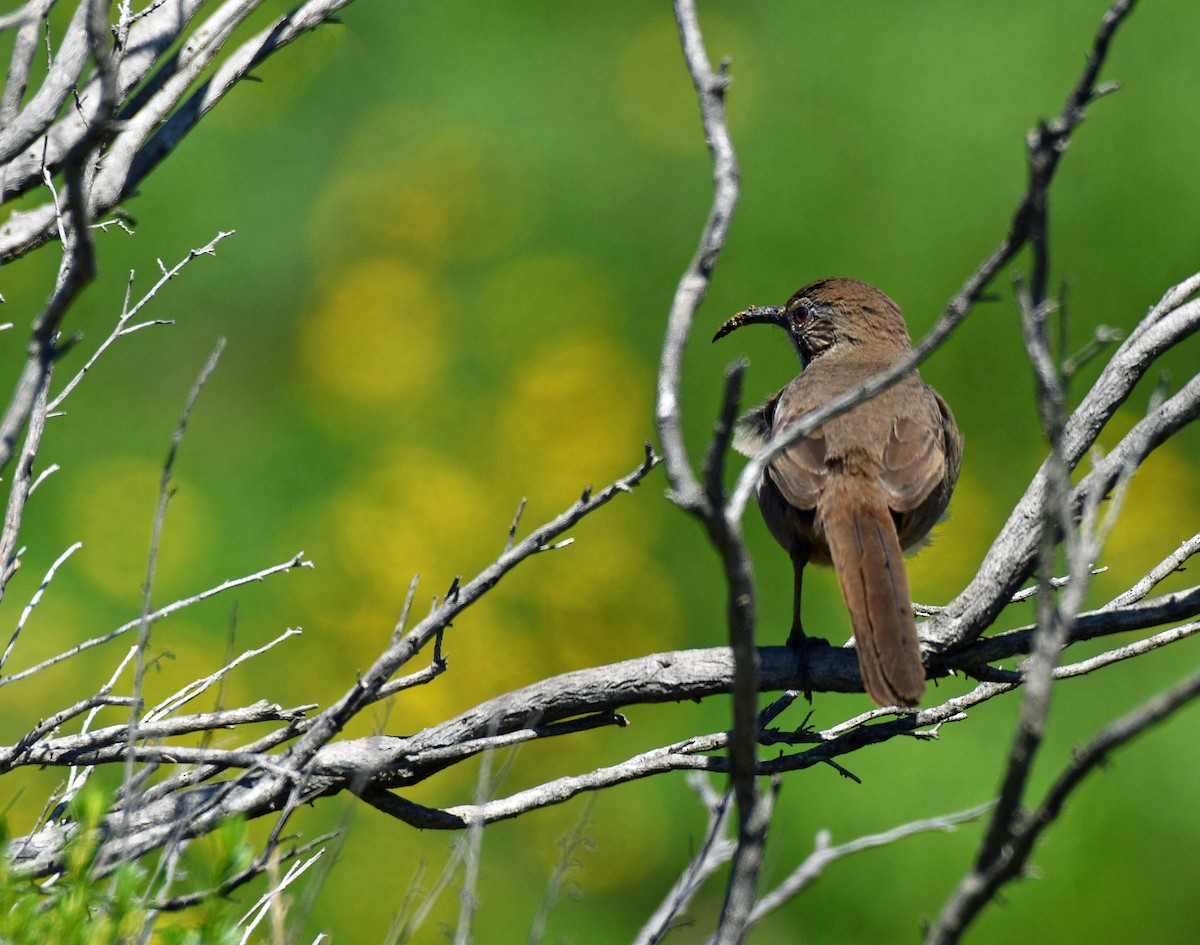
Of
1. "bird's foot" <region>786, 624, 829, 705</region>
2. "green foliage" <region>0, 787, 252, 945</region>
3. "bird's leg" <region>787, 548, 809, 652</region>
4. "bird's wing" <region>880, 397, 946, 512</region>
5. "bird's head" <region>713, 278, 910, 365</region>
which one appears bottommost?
"green foliage" <region>0, 787, 252, 945</region>

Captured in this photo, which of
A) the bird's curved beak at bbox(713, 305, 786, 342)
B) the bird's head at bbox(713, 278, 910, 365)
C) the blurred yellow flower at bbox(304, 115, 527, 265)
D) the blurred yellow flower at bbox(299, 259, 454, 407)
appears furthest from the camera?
the blurred yellow flower at bbox(304, 115, 527, 265)

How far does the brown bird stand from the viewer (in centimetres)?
330

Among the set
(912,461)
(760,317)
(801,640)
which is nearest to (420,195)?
(760,317)

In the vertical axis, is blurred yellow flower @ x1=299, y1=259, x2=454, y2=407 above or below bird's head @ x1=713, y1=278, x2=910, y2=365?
above

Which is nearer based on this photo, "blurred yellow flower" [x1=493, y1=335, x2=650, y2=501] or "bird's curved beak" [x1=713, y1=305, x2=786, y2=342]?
"bird's curved beak" [x1=713, y1=305, x2=786, y2=342]

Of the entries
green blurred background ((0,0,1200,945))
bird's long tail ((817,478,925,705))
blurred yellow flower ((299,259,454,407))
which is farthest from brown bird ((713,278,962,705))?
blurred yellow flower ((299,259,454,407))

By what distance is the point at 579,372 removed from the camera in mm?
7520

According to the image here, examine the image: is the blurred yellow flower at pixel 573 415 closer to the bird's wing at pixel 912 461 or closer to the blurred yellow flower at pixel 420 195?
the blurred yellow flower at pixel 420 195

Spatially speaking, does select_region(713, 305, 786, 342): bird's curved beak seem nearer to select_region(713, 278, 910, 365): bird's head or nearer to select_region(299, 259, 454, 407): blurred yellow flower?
select_region(713, 278, 910, 365): bird's head

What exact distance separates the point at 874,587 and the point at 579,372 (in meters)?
4.21

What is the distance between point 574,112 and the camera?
8.45 metres

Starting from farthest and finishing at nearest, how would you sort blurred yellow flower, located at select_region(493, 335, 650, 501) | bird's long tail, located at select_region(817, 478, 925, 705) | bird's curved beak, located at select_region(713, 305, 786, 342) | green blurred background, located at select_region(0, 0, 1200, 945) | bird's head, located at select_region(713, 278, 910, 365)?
blurred yellow flower, located at select_region(493, 335, 650, 501) < green blurred background, located at select_region(0, 0, 1200, 945) < bird's curved beak, located at select_region(713, 305, 786, 342) < bird's head, located at select_region(713, 278, 910, 365) < bird's long tail, located at select_region(817, 478, 925, 705)

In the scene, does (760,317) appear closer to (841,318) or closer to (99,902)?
(841,318)

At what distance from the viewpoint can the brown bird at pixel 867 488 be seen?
3.30 metres
